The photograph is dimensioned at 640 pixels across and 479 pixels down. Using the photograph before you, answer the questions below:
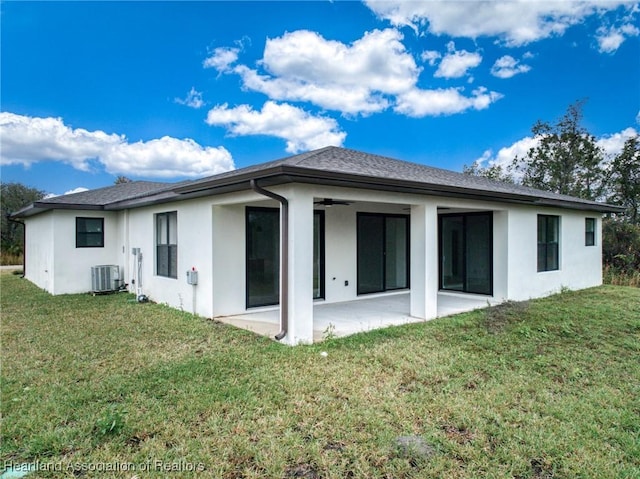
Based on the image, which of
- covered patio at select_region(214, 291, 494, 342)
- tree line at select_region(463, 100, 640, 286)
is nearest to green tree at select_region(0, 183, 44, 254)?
covered patio at select_region(214, 291, 494, 342)

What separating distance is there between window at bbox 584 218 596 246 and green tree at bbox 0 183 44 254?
29.2 m

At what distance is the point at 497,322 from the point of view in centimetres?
736

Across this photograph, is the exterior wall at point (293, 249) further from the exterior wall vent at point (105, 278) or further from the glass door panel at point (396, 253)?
the glass door panel at point (396, 253)

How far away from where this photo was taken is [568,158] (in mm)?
22094

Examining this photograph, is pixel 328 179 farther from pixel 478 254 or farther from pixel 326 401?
pixel 478 254

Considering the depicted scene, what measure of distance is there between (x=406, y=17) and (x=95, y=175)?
24.2 meters

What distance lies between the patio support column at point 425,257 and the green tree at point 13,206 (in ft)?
84.3

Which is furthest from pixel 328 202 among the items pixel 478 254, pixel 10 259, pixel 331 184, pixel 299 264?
pixel 10 259

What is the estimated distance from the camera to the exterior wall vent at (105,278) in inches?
445

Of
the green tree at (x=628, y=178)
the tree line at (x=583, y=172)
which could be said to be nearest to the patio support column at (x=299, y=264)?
the tree line at (x=583, y=172)

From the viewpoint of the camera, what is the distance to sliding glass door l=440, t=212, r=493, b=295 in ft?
33.7

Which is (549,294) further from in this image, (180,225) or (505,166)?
(505,166)

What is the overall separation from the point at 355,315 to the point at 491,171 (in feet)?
74.2

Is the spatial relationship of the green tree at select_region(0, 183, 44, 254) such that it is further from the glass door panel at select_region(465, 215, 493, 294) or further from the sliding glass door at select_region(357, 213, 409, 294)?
the glass door panel at select_region(465, 215, 493, 294)
